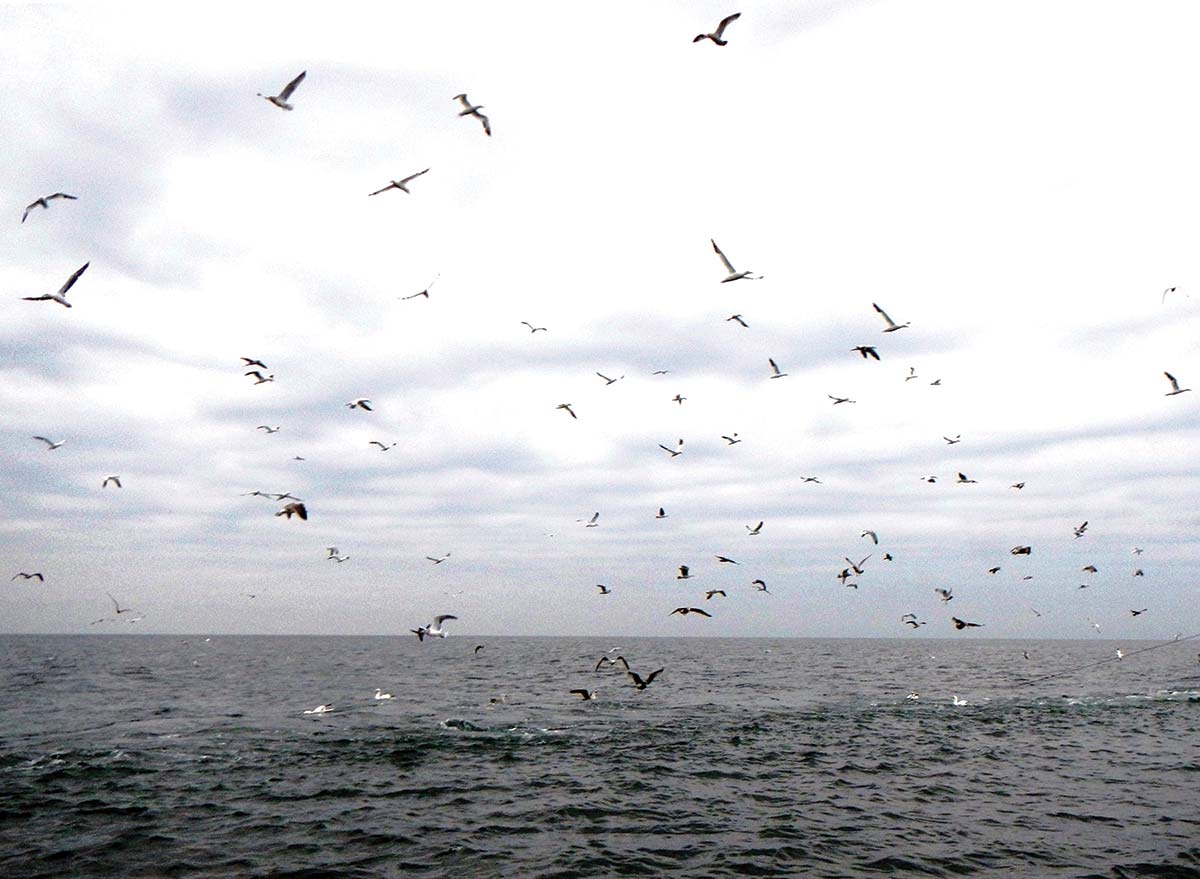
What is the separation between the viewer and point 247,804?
890 inches

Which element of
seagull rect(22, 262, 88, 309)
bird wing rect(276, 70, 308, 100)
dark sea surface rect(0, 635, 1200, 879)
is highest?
bird wing rect(276, 70, 308, 100)

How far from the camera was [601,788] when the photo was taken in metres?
24.5

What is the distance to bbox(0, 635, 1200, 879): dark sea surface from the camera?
17.8 metres

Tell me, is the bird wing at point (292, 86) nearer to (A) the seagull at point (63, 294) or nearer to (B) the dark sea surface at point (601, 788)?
(A) the seagull at point (63, 294)

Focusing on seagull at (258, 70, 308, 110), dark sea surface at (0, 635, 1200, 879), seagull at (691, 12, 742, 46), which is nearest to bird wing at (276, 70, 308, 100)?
seagull at (258, 70, 308, 110)

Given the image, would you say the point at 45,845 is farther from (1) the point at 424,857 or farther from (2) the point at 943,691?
(2) the point at 943,691

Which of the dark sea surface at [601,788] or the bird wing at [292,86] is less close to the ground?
the bird wing at [292,86]

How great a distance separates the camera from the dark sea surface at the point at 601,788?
17.8 meters

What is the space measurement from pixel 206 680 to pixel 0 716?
88.6ft

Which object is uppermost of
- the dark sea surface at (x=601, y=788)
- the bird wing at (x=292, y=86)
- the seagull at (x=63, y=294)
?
the bird wing at (x=292, y=86)

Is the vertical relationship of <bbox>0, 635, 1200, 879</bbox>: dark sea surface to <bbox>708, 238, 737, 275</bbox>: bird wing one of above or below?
below

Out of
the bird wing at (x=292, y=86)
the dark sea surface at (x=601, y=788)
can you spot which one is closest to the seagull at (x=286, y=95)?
the bird wing at (x=292, y=86)

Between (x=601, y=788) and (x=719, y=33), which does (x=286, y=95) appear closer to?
(x=719, y=33)

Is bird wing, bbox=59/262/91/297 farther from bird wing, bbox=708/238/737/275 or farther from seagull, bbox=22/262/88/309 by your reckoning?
bird wing, bbox=708/238/737/275
